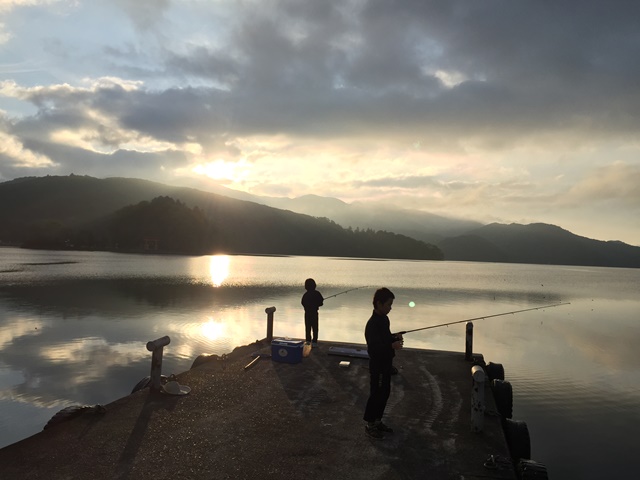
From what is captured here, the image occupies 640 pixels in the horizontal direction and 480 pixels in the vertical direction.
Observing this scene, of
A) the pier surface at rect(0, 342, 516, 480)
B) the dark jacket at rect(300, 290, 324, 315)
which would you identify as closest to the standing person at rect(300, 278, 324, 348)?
the dark jacket at rect(300, 290, 324, 315)

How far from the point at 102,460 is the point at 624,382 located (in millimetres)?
20710

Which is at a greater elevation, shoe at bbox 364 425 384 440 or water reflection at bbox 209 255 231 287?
shoe at bbox 364 425 384 440

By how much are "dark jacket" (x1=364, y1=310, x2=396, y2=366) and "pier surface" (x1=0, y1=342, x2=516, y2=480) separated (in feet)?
4.74

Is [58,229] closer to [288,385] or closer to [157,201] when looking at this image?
[157,201]

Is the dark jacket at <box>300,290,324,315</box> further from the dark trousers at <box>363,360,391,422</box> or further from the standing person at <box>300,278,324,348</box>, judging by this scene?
the dark trousers at <box>363,360,391,422</box>

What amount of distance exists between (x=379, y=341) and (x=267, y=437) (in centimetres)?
265

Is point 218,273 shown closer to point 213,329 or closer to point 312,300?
point 213,329

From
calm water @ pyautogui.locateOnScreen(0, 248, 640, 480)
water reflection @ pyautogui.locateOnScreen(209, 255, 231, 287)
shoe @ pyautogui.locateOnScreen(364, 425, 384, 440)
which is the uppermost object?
shoe @ pyautogui.locateOnScreen(364, 425, 384, 440)

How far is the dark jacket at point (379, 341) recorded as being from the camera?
7551 mm

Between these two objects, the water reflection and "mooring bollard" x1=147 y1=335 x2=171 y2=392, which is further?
the water reflection

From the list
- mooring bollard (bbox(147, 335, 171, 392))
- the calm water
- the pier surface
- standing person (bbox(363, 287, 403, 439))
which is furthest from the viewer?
the calm water

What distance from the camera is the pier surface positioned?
6.20 metres

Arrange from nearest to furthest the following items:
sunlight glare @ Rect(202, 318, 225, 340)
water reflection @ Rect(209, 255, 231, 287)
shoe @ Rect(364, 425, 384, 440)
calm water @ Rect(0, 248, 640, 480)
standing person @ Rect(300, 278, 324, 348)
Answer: shoe @ Rect(364, 425, 384, 440) → calm water @ Rect(0, 248, 640, 480) → standing person @ Rect(300, 278, 324, 348) → sunlight glare @ Rect(202, 318, 225, 340) → water reflection @ Rect(209, 255, 231, 287)

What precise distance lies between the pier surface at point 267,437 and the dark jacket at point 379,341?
1.44m
